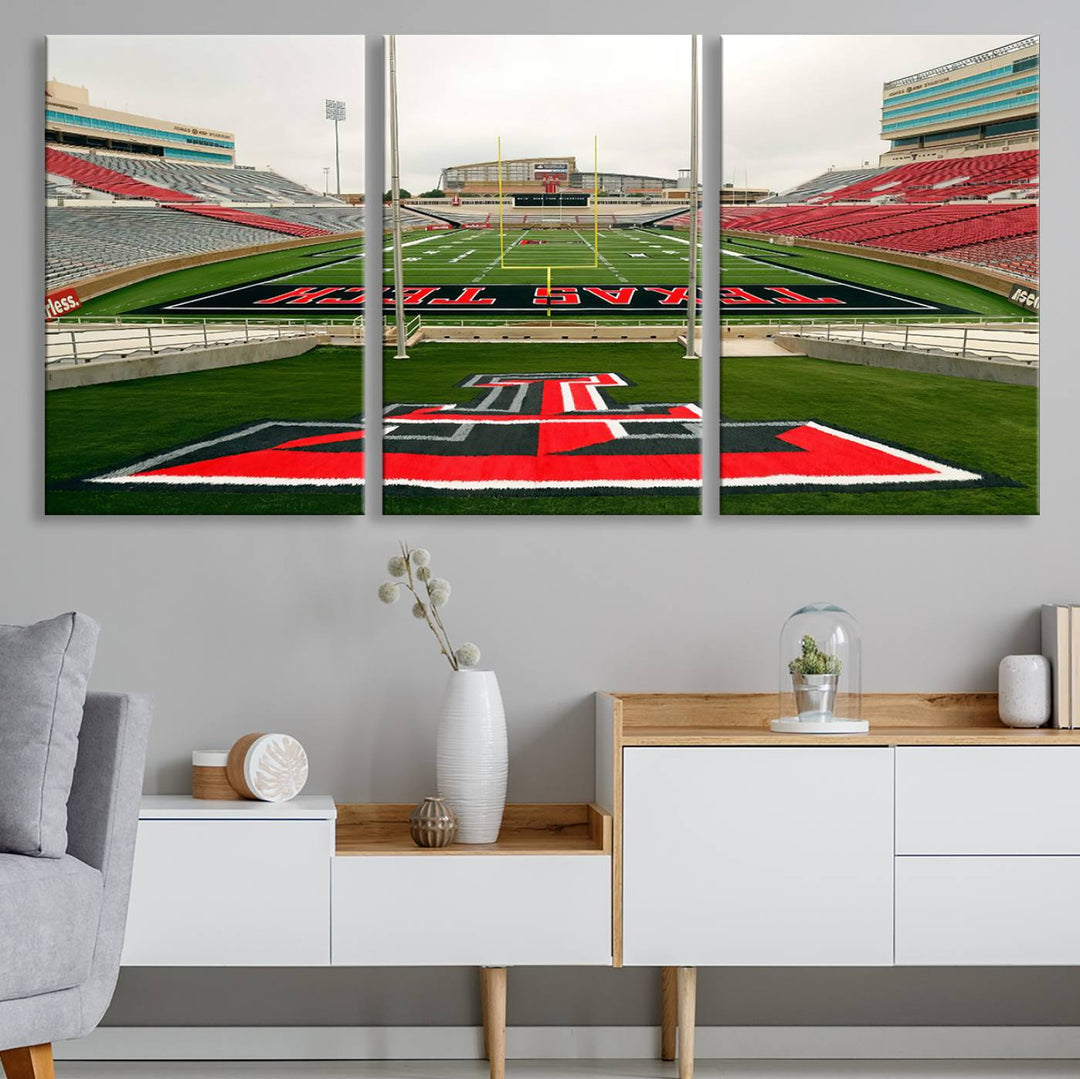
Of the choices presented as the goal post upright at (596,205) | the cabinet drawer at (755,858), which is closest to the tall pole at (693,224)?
the goal post upright at (596,205)

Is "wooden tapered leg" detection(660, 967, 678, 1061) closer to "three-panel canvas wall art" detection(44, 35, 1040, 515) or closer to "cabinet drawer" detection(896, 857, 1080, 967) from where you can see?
"cabinet drawer" detection(896, 857, 1080, 967)

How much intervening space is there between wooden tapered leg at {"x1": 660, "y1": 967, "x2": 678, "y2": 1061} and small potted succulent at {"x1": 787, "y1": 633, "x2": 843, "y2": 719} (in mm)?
674

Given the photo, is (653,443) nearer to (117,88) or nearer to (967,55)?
(967,55)

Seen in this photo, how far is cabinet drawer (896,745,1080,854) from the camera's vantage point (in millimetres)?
2662

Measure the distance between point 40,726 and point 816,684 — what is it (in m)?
1.58

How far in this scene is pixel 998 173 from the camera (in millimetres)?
3086

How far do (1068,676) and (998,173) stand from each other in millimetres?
1185

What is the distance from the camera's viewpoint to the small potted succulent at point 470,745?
2777 millimetres

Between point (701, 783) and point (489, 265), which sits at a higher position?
point (489, 265)

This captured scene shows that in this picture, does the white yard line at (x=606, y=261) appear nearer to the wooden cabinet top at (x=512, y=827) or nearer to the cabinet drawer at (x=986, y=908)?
the wooden cabinet top at (x=512, y=827)

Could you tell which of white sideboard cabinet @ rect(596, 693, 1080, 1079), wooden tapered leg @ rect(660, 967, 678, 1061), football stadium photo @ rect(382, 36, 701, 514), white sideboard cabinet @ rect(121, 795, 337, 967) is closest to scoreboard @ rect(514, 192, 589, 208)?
football stadium photo @ rect(382, 36, 701, 514)

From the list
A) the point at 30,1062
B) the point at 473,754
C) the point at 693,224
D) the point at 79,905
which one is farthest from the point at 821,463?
the point at 30,1062

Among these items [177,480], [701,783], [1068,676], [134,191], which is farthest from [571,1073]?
[134,191]

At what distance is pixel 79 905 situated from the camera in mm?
2244
